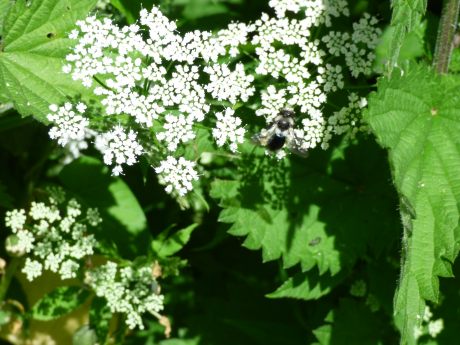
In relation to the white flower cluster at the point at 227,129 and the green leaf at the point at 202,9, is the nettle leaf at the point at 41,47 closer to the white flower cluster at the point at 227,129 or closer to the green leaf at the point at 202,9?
the white flower cluster at the point at 227,129

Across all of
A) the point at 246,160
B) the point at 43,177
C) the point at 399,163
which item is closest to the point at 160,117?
the point at 246,160

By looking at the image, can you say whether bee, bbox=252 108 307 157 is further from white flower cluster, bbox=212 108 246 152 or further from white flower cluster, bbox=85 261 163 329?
white flower cluster, bbox=85 261 163 329

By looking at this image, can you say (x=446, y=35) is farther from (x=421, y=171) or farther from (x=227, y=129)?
(x=227, y=129)

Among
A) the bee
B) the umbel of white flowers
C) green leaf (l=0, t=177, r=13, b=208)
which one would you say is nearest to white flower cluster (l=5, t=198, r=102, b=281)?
green leaf (l=0, t=177, r=13, b=208)

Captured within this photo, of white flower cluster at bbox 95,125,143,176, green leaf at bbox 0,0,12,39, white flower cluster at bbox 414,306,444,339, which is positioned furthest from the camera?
white flower cluster at bbox 414,306,444,339

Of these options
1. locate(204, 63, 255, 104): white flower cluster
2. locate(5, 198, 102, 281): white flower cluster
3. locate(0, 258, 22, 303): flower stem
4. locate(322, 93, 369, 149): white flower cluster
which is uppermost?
locate(204, 63, 255, 104): white flower cluster

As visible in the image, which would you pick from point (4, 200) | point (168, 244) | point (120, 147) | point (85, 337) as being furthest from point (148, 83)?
point (85, 337)
